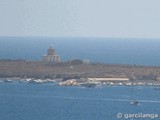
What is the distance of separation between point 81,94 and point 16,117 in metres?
18.2

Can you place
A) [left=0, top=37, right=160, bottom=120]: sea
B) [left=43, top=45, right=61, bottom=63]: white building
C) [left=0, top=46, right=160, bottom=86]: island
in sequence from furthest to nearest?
[left=43, top=45, right=61, bottom=63]: white building
[left=0, top=46, right=160, bottom=86]: island
[left=0, top=37, right=160, bottom=120]: sea

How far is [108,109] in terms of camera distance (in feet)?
253

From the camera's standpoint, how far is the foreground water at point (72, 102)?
239 feet

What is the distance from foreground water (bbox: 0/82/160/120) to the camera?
239 feet

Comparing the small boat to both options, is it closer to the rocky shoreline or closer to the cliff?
the rocky shoreline

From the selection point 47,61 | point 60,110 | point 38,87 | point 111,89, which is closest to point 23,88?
point 38,87

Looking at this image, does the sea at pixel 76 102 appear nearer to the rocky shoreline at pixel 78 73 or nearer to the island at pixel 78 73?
the rocky shoreline at pixel 78 73

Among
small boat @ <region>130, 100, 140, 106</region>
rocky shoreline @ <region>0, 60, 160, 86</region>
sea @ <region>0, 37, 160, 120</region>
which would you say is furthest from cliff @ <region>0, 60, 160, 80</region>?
small boat @ <region>130, 100, 140, 106</region>

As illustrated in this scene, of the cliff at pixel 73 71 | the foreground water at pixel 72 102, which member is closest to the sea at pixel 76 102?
the foreground water at pixel 72 102

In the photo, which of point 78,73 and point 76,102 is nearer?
point 76,102

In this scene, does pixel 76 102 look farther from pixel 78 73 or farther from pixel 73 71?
pixel 73 71

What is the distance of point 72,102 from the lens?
82.1 m

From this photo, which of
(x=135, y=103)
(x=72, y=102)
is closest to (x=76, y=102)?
(x=72, y=102)

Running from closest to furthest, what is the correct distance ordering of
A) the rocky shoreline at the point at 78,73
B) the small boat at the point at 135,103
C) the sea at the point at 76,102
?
the sea at the point at 76,102 < the small boat at the point at 135,103 < the rocky shoreline at the point at 78,73
